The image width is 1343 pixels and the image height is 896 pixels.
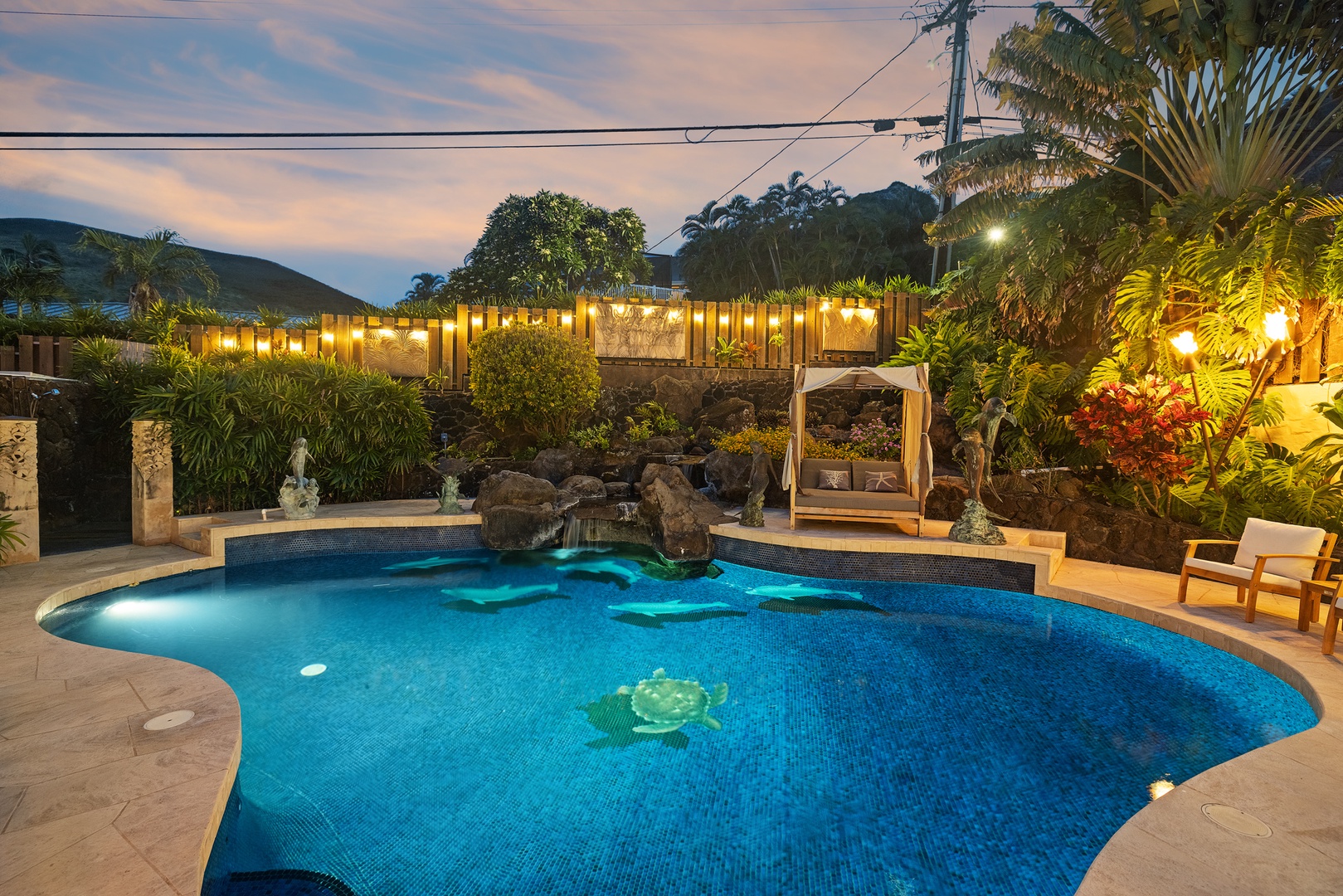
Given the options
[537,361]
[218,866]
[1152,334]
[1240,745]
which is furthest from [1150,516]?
[537,361]

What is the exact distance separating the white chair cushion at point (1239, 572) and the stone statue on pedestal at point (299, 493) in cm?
982

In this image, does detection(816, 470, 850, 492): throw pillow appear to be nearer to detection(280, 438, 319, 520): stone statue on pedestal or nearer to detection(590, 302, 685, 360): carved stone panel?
detection(280, 438, 319, 520): stone statue on pedestal

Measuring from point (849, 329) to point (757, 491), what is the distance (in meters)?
9.23

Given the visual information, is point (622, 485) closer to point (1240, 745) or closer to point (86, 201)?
point (1240, 745)

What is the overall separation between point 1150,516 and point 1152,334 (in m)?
2.22

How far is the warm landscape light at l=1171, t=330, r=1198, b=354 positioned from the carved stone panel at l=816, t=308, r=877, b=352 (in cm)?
959

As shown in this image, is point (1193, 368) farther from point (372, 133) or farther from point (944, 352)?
point (372, 133)

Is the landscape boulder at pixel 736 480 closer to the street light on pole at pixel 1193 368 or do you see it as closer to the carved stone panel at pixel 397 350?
the street light on pole at pixel 1193 368

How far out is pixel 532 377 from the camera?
1196 centimetres

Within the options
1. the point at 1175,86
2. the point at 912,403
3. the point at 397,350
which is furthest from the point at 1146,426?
the point at 397,350

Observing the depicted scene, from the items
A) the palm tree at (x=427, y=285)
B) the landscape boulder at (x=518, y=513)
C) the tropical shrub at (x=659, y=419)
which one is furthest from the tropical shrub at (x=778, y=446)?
the palm tree at (x=427, y=285)

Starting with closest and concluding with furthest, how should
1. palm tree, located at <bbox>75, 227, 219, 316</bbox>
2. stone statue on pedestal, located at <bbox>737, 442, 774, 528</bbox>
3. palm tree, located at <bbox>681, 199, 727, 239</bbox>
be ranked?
stone statue on pedestal, located at <bbox>737, 442, 774, 528</bbox>
palm tree, located at <bbox>75, 227, 219, 316</bbox>
palm tree, located at <bbox>681, 199, 727, 239</bbox>

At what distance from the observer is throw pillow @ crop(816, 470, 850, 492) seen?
8922 mm

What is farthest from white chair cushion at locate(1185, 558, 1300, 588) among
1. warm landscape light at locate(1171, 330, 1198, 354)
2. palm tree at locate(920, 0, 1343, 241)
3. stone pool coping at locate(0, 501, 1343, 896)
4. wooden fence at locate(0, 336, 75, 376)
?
wooden fence at locate(0, 336, 75, 376)
